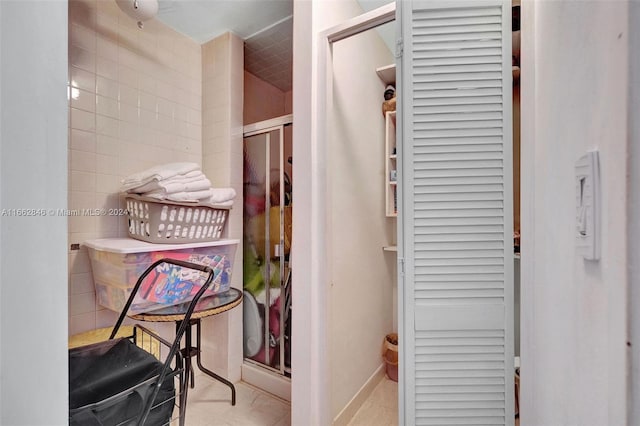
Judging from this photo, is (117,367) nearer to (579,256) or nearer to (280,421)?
(280,421)

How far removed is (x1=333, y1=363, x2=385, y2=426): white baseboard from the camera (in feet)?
4.98

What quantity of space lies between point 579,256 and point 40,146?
711 mm

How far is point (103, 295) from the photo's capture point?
1.44 metres

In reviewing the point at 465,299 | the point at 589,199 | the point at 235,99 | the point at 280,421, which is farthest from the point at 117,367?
the point at 235,99

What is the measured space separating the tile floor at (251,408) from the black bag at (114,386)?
733mm

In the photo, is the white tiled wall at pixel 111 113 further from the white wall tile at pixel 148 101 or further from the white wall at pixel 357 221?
the white wall at pixel 357 221

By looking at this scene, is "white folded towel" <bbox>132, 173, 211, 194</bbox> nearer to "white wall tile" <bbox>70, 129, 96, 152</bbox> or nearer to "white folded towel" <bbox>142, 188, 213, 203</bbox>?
"white folded towel" <bbox>142, 188, 213, 203</bbox>

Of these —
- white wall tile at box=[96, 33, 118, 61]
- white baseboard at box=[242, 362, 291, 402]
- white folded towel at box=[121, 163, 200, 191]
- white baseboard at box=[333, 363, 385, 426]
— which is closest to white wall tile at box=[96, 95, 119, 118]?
white wall tile at box=[96, 33, 118, 61]

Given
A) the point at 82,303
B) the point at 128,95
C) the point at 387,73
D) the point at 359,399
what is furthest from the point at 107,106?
the point at 359,399

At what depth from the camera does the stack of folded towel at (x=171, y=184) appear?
138cm

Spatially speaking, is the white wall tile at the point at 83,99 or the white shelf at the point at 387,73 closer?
the white wall tile at the point at 83,99

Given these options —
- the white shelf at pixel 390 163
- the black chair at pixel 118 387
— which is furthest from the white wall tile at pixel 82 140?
the white shelf at pixel 390 163

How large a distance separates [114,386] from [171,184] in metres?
0.85

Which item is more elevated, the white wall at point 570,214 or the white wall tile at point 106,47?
the white wall tile at point 106,47
